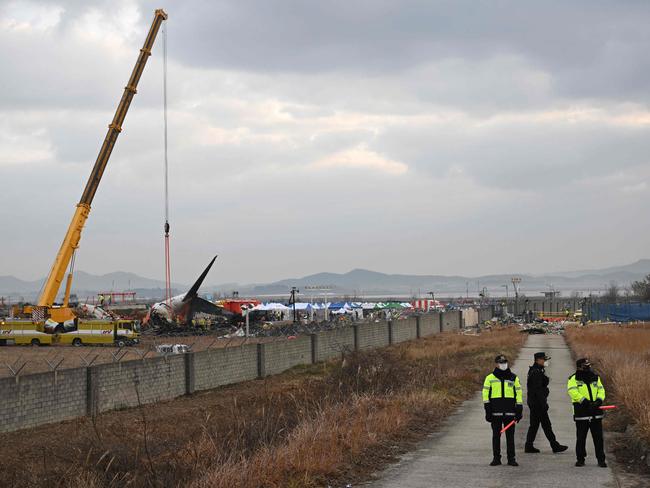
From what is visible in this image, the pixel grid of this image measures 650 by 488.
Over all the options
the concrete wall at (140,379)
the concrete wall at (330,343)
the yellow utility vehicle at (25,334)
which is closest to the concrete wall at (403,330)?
the concrete wall at (330,343)

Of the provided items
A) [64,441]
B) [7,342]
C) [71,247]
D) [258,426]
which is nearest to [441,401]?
[258,426]

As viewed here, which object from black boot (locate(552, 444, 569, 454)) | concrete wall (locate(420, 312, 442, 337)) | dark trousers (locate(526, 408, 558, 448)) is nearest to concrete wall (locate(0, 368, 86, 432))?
dark trousers (locate(526, 408, 558, 448))

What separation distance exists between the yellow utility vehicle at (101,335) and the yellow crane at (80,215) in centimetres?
237

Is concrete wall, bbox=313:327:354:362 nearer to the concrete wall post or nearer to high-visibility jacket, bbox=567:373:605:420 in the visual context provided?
the concrete wall post

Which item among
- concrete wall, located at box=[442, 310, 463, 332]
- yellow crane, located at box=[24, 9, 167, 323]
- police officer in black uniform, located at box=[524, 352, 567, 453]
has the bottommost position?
concrete wall, located at box=[442, 310, 463, 332]

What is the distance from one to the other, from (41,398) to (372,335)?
2984cm

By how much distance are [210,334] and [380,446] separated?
55.7 m

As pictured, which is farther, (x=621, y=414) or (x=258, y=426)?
(x=621, y=414)

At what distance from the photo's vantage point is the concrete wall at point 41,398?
19.7 meters

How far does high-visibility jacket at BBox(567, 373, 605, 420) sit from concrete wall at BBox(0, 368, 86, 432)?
44.6 feet

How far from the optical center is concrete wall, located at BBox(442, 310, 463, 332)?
73019mm

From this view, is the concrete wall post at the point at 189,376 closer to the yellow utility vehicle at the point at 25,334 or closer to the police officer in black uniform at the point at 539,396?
the police officer in black uniform at the point at 539,396

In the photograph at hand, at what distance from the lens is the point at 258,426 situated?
1420 centimetres

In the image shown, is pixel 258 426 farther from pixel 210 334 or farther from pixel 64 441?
pixel 210 334
